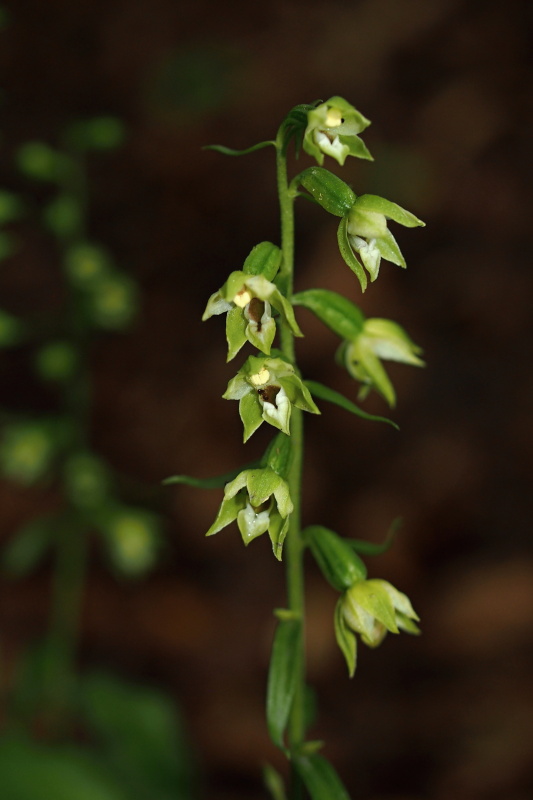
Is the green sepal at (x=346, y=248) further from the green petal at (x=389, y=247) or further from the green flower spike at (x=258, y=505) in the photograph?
the green flower spike at (x=258, y=505)

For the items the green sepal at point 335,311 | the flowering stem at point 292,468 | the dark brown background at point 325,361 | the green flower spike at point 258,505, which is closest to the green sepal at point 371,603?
the flowering stem at point 292,468

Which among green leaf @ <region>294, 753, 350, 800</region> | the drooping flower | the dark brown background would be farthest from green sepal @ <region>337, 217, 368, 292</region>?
the dark brown background

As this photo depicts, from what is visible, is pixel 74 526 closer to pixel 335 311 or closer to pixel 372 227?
pixel 335 311

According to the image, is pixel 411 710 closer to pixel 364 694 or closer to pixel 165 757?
pixel 364 694

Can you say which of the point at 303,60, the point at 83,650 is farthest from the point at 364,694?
the point at 303,60

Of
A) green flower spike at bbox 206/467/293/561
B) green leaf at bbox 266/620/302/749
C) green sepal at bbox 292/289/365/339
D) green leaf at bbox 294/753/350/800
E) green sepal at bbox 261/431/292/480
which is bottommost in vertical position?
green leaf at bbox 294/753/350/800

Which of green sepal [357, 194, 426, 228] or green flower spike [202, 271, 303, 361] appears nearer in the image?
green flower spike [202, 271, 303, 361]

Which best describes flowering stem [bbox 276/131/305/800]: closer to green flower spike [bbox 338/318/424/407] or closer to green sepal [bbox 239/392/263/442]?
green sepal [bbox 239/392/263/442]
